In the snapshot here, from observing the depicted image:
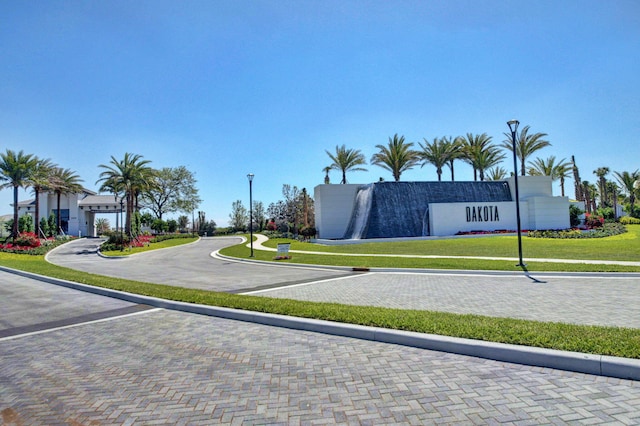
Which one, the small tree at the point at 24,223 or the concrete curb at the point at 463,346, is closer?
the concrete curb at the point at 463,346

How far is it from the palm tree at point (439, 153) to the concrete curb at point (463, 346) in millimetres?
38684

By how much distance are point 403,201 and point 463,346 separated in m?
29.9

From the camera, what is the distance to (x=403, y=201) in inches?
1347

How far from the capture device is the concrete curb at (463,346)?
416cm

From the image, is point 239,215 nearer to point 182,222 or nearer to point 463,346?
point 182,222

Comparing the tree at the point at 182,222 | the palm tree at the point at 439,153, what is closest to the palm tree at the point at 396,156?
the palm tree at the point at 439,153

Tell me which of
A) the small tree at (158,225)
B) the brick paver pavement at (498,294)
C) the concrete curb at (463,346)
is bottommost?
the brick paver pavement at (498,294)

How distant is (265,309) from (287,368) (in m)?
2.81

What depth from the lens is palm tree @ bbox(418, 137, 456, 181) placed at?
42156 mm

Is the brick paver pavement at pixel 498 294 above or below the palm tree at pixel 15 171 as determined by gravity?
below

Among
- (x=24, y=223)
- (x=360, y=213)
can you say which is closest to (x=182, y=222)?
(x=24, y=223)

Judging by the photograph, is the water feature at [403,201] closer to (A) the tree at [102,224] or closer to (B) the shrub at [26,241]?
(B) the shrub at [26,241]

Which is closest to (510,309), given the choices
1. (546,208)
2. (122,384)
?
(122,384)

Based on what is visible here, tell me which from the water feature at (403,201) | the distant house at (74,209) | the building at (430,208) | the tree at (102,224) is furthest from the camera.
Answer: the tree at (102,224)
